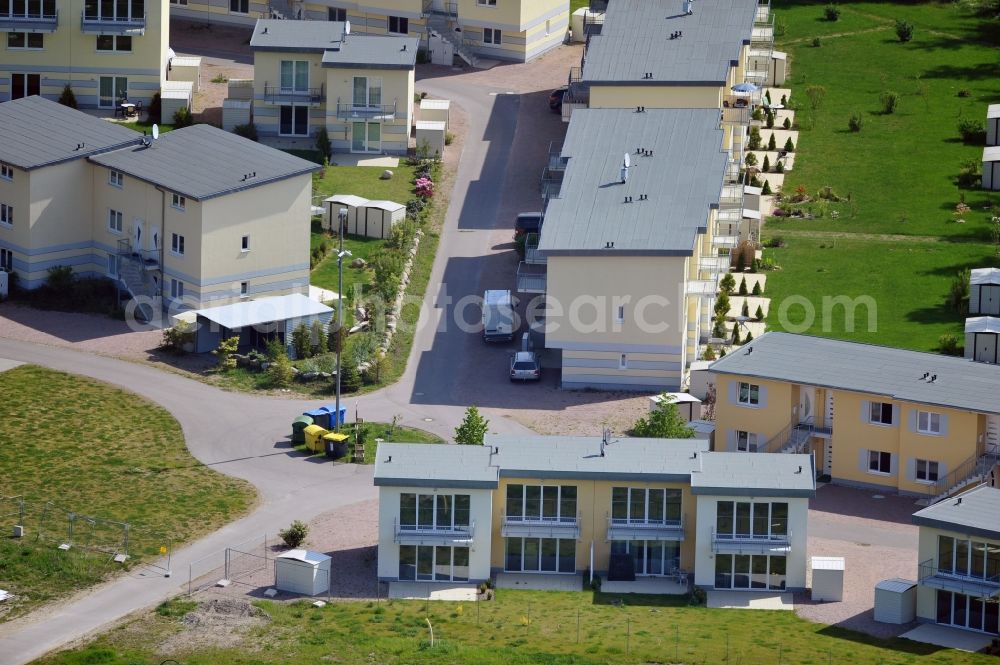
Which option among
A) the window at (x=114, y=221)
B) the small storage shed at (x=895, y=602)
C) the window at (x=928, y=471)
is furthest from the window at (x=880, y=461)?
the window at (x=114, y=221)

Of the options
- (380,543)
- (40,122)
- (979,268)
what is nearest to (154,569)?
(380,543)

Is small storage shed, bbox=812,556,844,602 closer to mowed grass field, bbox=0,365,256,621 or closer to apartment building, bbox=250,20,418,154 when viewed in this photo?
mowed grass field, bbox=0,365,256,621

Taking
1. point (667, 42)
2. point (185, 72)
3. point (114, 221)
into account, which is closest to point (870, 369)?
point (667, 42)

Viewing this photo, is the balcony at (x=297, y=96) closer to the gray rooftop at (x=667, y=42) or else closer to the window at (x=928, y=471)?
the gray rooftop at (x=667, y=42)

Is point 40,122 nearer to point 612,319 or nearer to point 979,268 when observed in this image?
point 612,319

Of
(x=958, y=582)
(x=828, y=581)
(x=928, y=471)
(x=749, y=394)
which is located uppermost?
(x=749, y=394)

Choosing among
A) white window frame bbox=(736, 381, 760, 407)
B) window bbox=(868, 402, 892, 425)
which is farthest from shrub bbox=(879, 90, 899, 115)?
window bbox=(868, 402, 892, 425)

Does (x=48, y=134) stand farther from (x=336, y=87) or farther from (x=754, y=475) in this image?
(x=754, y=475)
